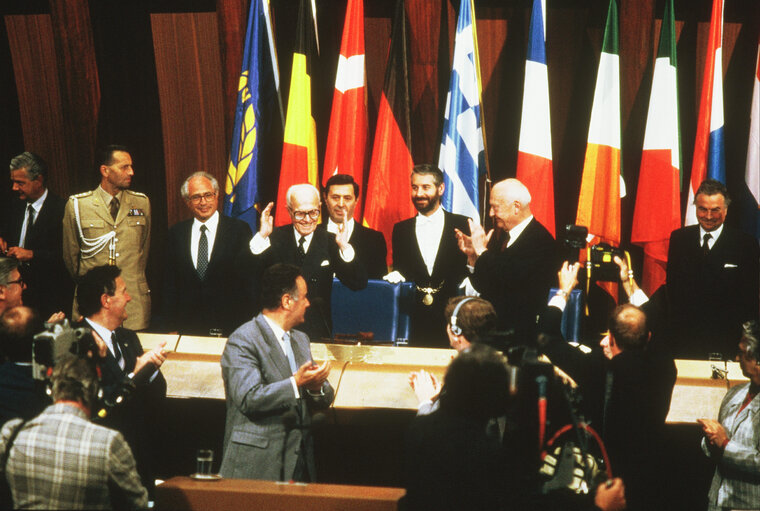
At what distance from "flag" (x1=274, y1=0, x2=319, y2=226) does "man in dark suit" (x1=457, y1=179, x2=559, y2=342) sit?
2.02 meters

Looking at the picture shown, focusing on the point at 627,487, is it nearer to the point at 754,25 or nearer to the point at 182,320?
the point at 182,320

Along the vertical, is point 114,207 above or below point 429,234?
above

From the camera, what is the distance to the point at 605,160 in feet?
19.2

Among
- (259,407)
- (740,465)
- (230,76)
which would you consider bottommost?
(740,465)

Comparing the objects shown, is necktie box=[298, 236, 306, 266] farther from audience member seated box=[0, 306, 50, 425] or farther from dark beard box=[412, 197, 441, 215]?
audience member seated box=[0, 306, 50, 425]

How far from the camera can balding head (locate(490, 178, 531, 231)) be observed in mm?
4402

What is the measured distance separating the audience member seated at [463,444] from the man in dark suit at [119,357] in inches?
60.7

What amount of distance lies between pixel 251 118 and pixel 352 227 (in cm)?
146

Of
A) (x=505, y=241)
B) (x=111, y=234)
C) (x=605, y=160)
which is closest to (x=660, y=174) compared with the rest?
(x=605, y=160)

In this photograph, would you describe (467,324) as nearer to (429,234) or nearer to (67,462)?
(67,462)

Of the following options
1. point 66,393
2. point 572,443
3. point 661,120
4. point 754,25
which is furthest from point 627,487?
point 754,25

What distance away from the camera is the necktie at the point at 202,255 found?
515cm

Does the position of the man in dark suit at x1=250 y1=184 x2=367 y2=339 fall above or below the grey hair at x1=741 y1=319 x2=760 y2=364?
above

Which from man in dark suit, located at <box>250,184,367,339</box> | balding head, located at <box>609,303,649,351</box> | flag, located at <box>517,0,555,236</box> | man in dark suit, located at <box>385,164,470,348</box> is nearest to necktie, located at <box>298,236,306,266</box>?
man in dark suit, located at <box>250,184,367,339</box>
